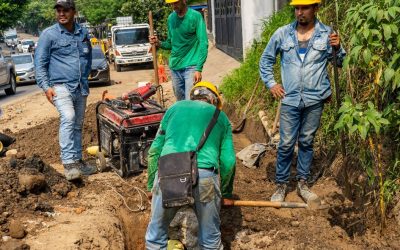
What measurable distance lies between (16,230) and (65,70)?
2.08 m

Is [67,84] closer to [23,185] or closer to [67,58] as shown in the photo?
[67,58]

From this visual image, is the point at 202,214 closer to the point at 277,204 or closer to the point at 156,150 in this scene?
the point at 156,150

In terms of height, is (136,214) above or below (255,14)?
below

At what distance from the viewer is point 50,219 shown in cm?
499

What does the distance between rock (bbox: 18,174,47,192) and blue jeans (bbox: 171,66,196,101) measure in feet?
7.54

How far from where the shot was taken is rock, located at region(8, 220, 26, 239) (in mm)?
4484

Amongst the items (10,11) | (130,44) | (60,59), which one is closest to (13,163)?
(60,59)

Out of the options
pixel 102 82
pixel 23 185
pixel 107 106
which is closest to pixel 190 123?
pixel 23 185

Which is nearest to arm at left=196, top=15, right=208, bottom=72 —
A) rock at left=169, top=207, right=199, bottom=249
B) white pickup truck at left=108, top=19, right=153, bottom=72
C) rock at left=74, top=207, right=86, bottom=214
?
rock at left=74, top=207, right=86, bottom=214

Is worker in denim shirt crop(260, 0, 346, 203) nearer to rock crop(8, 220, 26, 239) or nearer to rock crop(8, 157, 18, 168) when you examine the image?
rock crop(8, 220, 26, 239)

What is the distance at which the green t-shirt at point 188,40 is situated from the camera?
21.7 feet

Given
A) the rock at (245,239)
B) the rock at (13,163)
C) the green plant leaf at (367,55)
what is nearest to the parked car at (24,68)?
the rock at (13,163)

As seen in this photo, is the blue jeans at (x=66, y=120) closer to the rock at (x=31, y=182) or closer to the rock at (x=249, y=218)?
the rock at (x=31, y=182)

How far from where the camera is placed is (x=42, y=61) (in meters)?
5.74
